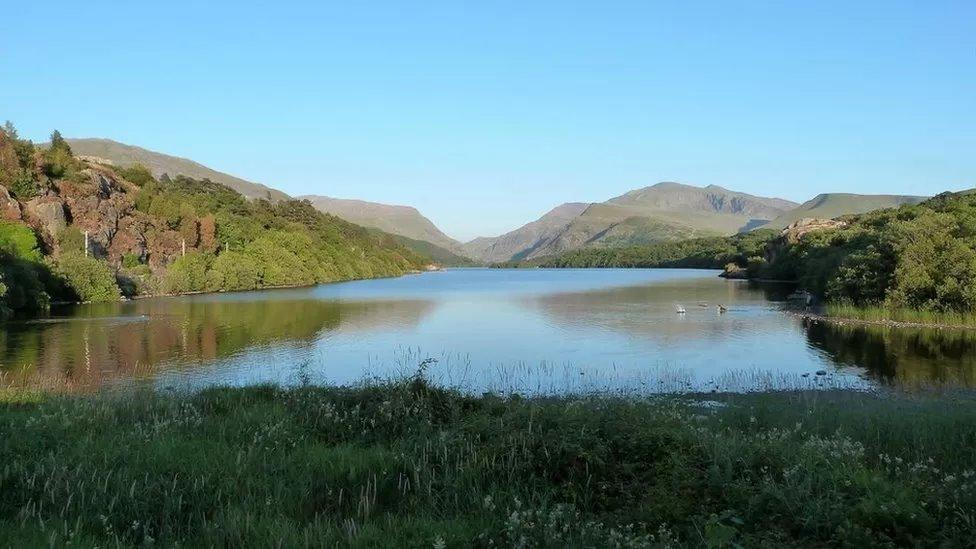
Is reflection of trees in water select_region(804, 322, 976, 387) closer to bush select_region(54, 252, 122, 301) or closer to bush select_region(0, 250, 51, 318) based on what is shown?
bush select_region(0, 250, 51, 318)

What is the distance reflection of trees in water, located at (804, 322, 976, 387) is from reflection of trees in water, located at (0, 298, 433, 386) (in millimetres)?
31836

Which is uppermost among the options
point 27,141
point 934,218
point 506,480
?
point 27,141

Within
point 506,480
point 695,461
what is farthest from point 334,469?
point 695,461

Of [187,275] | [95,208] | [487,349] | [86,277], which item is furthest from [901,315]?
[95,208]

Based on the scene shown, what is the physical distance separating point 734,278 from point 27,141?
142849 mm

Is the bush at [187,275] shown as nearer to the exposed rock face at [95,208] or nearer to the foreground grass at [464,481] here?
the exposed rock face at [95,208]

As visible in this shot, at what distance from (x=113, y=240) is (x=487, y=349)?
8453cm

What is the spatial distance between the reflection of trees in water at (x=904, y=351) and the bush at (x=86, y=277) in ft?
235

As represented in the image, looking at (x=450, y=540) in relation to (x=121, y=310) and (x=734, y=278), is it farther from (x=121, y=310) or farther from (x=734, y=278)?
(x=734, y=278)

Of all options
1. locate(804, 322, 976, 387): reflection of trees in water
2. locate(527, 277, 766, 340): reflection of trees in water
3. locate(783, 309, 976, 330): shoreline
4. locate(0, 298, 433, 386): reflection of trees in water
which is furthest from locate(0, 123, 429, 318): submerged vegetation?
locate(783, 309, 976, 330): shoreline

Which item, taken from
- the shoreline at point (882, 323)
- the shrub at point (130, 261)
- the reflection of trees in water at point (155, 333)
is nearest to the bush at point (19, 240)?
the reflection of trees in water at point (155, 333)

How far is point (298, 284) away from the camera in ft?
472

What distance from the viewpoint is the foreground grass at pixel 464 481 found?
647 centimetres

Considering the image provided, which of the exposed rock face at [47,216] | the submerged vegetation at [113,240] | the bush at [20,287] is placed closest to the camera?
the bush at [20,287]
